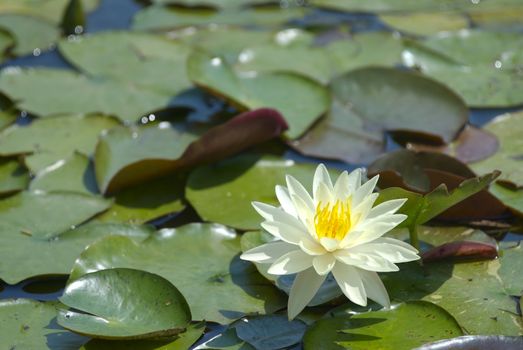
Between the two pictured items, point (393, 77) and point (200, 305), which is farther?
point (393, 77)

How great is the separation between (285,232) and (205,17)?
2.35m

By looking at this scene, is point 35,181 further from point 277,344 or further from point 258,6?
point 258,6

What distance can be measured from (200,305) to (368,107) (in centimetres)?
129

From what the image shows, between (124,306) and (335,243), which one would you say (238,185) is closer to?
(124,306)

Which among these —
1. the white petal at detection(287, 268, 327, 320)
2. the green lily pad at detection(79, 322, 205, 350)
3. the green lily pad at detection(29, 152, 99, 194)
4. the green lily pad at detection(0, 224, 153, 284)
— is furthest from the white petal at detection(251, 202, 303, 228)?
the green lily pad at detection(29, 152, 99, 194)

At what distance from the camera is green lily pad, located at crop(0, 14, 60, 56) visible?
3.61 meters

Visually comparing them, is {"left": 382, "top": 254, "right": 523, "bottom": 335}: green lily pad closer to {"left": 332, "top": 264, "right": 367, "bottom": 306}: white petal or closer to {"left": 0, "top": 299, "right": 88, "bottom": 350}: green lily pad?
{"left": 332, "top": 264, "right": 367, "bottom": 306}: white petal

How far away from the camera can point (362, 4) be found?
3.92 meters

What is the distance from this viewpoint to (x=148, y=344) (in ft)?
6.34

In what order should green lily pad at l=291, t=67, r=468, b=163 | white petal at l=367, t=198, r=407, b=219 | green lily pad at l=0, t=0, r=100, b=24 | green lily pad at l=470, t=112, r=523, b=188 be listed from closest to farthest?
white petal at l=367, t=198, r=407, b=219
green lily pad at l=470, t=112, r=523, b=188
green lily pad at l=291, t=67, r=468, b=163
green lily pad at l=0, t=0, r=100, b=24

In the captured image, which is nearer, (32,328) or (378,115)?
(32,328)

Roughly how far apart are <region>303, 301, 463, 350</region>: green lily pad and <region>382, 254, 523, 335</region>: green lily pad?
0.23 feet

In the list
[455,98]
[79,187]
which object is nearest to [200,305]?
[79,187]

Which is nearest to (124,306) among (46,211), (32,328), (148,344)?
(148,344)
